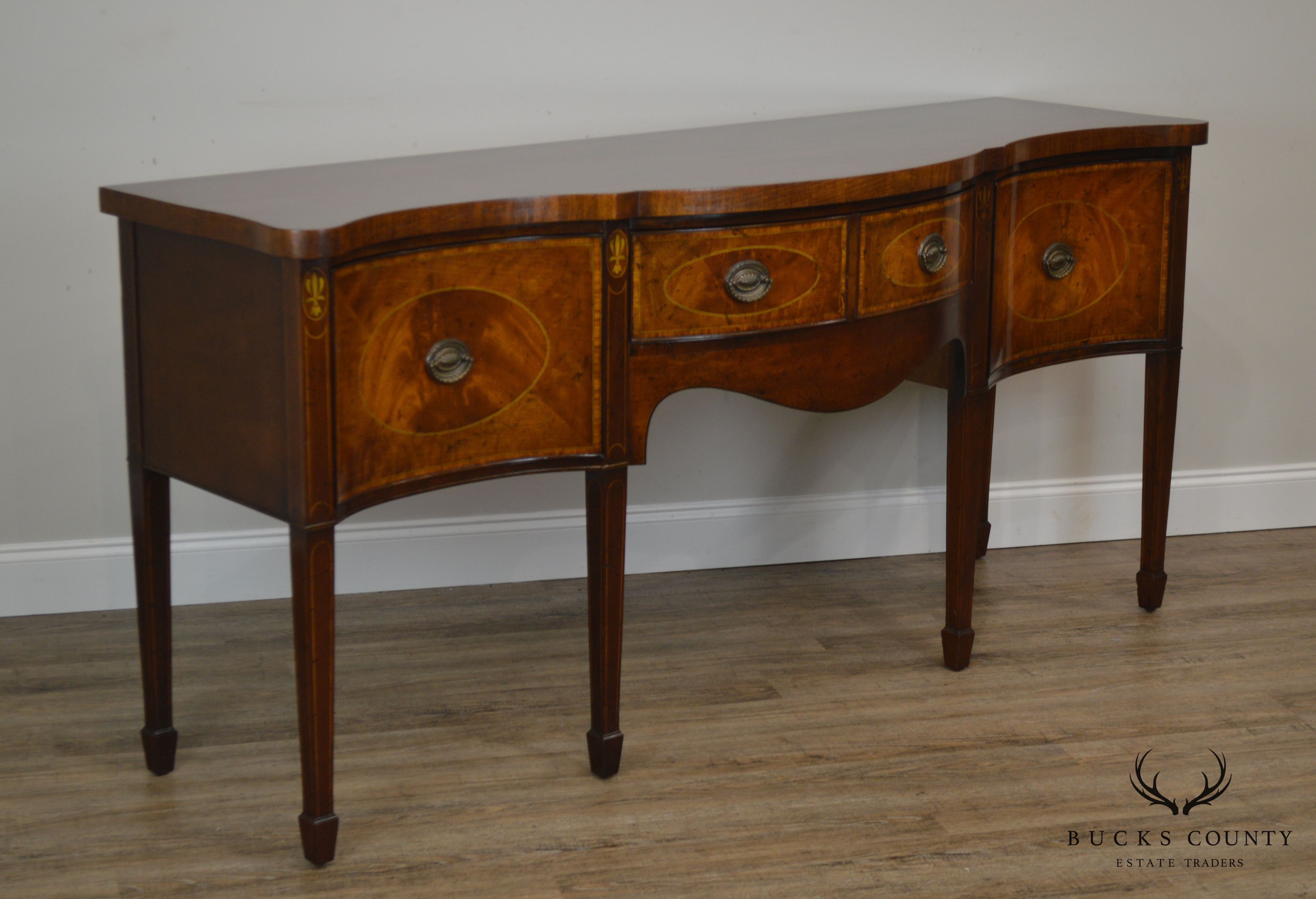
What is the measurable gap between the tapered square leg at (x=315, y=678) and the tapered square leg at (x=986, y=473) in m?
1.47

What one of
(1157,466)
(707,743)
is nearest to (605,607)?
(707,743)

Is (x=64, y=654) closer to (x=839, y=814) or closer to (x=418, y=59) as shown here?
(x=418, y=59)

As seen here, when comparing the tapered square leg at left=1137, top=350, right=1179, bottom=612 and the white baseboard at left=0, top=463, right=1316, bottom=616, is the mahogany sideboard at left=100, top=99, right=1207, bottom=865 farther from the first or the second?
the white baseboard at left=0, top=463, right=1316, bottom=616

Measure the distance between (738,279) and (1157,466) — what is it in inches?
43.1

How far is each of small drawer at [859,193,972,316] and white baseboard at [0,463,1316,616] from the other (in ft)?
2.76

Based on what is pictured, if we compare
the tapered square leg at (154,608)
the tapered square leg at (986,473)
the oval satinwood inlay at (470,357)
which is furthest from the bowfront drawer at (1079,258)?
the tapered square leg at (154,608)

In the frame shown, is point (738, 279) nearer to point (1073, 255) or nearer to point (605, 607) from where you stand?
point (605, 607)

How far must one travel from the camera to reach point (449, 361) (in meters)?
1.60

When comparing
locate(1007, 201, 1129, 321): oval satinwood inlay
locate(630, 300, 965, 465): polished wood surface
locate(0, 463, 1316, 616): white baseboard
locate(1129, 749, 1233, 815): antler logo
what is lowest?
locate(1129, 749, 1233, 815): antler logo

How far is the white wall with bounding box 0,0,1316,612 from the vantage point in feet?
7.59

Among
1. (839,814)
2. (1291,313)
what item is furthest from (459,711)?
(1291,313)

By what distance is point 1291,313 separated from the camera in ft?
9.53

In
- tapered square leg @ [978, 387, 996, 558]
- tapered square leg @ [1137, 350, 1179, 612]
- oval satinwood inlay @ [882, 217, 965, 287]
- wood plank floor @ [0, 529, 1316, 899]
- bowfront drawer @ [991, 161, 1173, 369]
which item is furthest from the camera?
tapered square leg @ [978, 387, 996, 558]

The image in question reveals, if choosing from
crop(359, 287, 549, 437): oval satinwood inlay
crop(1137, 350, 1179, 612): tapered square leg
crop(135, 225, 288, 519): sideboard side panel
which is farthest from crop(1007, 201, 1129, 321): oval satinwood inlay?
crop(135, 225, 288, 519): sideboard side panel
